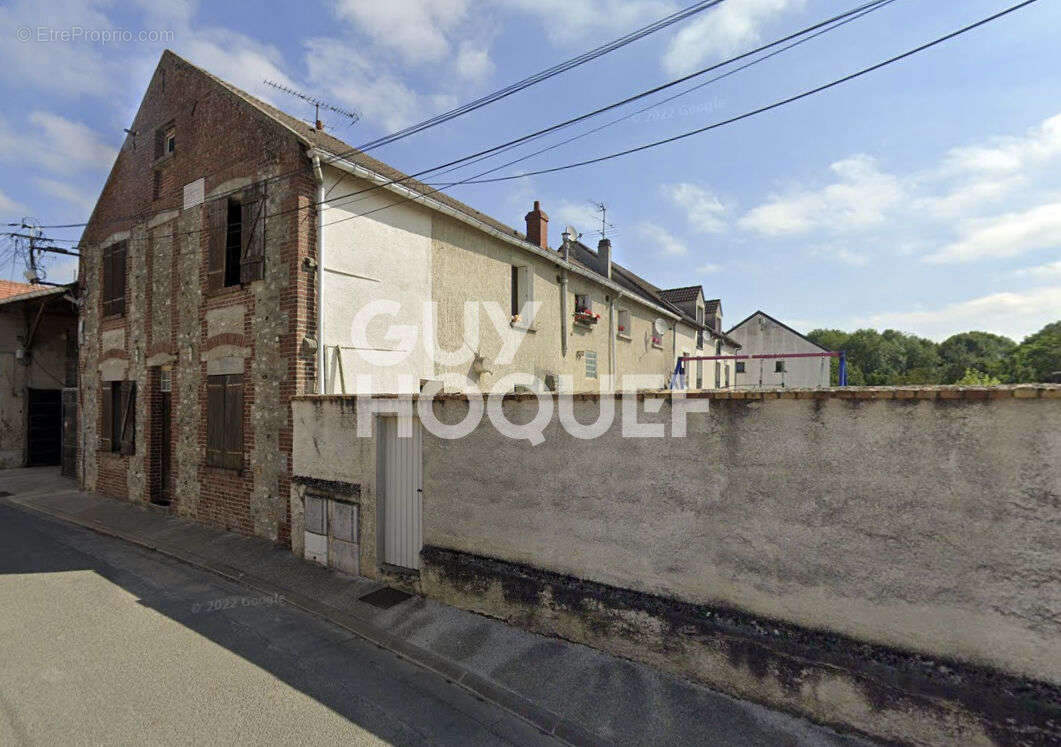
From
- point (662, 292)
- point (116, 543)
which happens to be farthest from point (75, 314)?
point (662, 292)

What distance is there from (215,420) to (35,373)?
46.3ft

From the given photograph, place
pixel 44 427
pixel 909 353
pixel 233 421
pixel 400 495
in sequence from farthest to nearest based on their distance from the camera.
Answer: pixel 909 353 → pixel 44 427 → pixel 233 421 → pixel 400 495

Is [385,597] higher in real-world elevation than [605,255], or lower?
lower

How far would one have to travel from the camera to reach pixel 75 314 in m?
18.3

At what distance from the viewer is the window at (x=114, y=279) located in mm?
12133

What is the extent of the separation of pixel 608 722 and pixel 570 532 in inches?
62.3

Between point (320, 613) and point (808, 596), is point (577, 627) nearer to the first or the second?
point (808, 596)

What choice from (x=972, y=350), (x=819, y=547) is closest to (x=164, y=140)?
(x=819, y=547)

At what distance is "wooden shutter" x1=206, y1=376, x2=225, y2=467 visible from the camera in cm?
924

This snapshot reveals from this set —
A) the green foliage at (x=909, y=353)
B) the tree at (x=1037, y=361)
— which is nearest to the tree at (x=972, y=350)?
the green foliage at (x=909, y=353)

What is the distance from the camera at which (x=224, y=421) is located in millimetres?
9195

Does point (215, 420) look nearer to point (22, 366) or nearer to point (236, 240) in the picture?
point (236, 240)

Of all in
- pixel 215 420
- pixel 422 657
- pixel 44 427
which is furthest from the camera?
pixel 44 427

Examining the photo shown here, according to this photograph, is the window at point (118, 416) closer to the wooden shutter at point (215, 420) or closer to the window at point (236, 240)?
the wooden shutter at point (215, 420)
